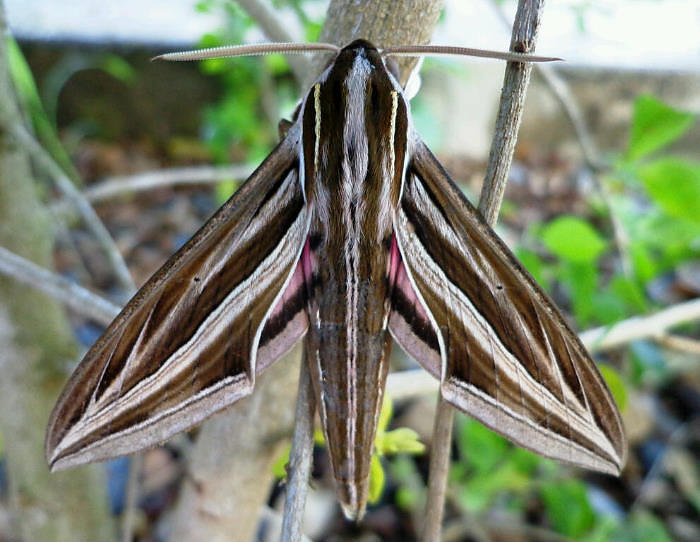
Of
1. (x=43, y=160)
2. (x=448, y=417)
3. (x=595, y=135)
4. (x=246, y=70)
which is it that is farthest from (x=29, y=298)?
(x=595, y=135)

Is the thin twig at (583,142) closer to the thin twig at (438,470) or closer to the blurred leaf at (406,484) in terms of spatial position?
the thin twig at (438,470)

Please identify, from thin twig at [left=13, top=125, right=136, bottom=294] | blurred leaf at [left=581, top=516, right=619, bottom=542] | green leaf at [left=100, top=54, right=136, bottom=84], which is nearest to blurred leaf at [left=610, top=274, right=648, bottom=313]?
blurred leaf at [left=581, top=516, right=619, bottom=542]

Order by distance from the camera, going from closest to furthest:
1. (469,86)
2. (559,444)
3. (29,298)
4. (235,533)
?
(559,444), (235,533), (29,298), (469,86)

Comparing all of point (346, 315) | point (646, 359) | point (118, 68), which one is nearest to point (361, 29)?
point (346, 315)

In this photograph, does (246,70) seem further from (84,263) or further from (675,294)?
(675,294)

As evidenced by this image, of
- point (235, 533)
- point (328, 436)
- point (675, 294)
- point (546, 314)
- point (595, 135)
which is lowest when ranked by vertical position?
point (235, 533)

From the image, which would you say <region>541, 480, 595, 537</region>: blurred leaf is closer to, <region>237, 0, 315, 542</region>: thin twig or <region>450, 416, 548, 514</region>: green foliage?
<region>450, 416, 548, 514</region>: green foliage
